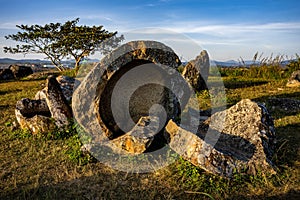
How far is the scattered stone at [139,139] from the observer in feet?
17.1

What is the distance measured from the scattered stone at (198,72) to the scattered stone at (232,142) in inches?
215

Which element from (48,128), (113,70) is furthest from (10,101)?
(113,70)

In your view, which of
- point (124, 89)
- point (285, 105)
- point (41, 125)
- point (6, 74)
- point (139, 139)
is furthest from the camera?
point (6, 74)

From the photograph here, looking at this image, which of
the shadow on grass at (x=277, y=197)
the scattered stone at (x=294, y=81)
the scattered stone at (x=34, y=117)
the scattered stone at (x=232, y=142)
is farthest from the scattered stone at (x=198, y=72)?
the shadow on grass at (x=277, y=197)

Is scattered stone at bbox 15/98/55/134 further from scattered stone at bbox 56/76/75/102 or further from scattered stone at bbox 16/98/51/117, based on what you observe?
scattered stone at bbox 56/76/75/102

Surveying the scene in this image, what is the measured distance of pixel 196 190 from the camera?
169 inches

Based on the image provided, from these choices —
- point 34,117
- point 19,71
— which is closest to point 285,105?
point 34,117

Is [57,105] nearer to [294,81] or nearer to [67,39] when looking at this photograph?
[294,81]

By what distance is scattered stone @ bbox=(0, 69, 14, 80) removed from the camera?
22.9 metres

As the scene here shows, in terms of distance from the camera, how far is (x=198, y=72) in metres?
12.0

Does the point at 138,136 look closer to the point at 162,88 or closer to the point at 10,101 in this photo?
the point at 162,88

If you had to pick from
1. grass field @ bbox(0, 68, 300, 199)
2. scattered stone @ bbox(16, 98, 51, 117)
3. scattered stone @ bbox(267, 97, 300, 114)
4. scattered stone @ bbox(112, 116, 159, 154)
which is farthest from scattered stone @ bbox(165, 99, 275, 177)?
scattered stone @ bbox(16, 98, 51, 117)

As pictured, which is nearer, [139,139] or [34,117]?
[139,139]

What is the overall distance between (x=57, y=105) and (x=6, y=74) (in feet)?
63.4
